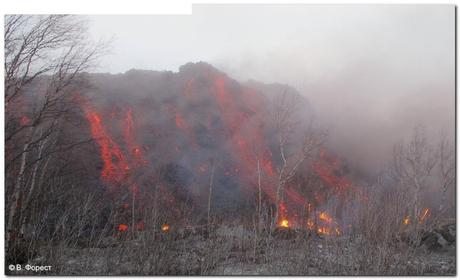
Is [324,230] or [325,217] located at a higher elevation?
[325,217]

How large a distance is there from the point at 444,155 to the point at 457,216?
4.49 meters

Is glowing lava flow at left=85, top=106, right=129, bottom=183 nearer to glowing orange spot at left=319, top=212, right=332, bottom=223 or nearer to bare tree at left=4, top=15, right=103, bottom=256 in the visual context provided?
bare tree at left=4, top=15, right=103, bottom=256

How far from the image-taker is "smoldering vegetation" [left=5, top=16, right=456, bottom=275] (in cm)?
770

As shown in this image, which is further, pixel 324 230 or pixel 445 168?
pixel 445 168

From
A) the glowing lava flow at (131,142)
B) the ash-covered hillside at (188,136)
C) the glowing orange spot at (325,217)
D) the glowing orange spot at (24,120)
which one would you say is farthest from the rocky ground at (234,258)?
the glowing lava flow at (131,142)

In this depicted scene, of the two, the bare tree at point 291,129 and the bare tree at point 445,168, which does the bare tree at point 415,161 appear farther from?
the bare tree at point 291,129

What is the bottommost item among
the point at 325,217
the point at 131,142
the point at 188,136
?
the point at 325,217

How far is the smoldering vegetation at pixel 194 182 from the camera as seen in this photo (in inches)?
303

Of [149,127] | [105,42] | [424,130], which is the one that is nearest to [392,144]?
[424,130]

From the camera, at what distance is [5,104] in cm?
808

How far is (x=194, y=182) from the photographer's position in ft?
68.5

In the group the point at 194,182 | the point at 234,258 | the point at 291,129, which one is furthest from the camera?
the point at 194,182

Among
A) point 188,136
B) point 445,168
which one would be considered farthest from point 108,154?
point 445,168

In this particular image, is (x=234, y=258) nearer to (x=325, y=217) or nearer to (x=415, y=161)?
(x=325, y=217)
